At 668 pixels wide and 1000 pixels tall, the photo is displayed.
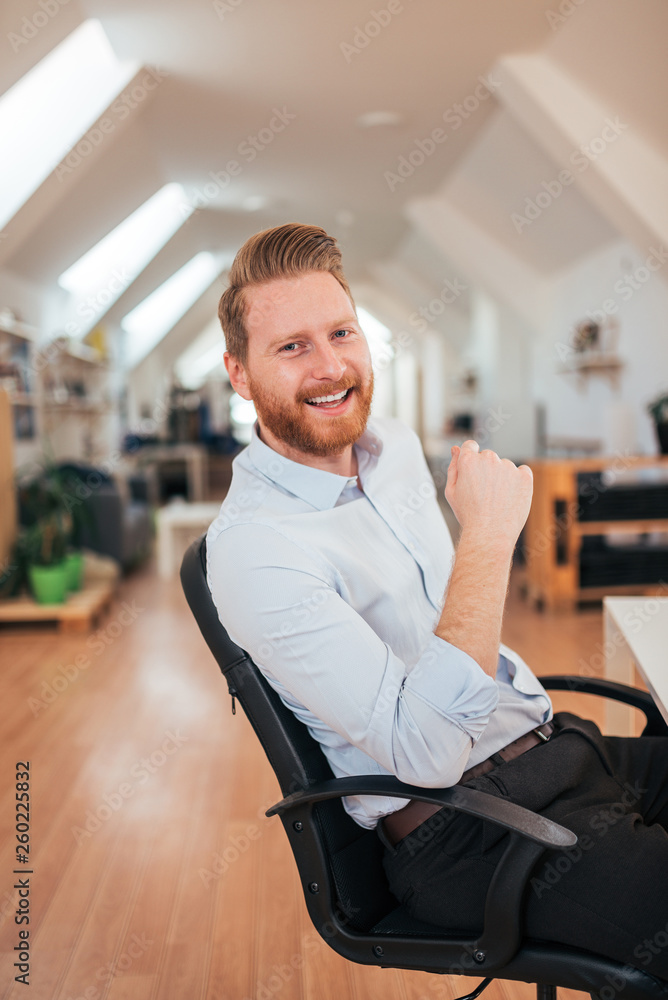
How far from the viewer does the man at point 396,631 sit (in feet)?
3.23

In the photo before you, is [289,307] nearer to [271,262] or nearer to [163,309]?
[271,262]

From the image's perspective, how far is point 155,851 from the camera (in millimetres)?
2258

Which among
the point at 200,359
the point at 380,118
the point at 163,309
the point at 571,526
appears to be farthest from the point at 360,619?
the point at 200,359

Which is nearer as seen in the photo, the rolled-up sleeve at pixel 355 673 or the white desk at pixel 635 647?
the rolled-up sleeve at pixel 355 673

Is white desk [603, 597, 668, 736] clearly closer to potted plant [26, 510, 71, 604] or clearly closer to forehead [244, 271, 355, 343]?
forehead [244, 271, 355, 343]

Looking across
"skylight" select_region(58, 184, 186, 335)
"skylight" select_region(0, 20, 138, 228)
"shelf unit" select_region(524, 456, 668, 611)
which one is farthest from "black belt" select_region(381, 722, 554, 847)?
"skylight" select_region(58, 184, 186, 335)

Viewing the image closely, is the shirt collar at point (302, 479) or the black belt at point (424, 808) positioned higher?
the shirt collar at point (302, 479)

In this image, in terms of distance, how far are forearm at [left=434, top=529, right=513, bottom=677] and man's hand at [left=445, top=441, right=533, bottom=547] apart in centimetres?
1

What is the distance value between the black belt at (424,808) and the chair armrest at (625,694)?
21cm

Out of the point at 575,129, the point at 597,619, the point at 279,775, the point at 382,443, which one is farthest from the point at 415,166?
the point at 279,775

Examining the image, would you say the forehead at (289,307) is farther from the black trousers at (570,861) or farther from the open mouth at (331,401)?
the black trousers at (570,861)

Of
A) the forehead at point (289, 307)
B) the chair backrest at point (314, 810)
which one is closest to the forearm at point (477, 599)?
the chair backrest at point (314, 810)

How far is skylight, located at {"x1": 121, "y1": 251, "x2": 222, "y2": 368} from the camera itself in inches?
432

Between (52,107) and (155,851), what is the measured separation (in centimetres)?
406
